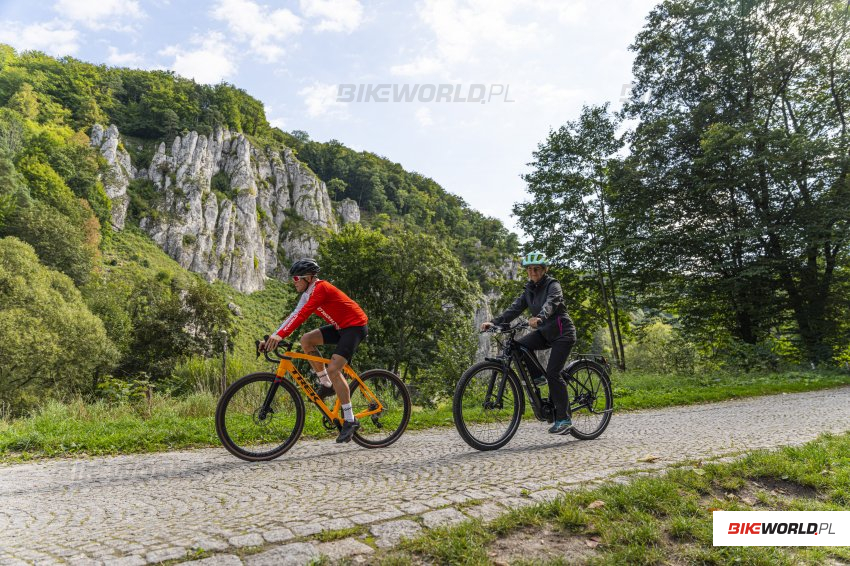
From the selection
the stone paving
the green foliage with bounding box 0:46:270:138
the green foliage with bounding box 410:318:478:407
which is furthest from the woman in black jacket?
the green foliage with bounding box 0:46:270:138

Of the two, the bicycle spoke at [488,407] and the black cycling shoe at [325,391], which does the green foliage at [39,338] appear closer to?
the black cycling shoe at [325,391]

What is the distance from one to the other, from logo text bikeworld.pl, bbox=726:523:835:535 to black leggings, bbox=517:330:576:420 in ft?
9.36

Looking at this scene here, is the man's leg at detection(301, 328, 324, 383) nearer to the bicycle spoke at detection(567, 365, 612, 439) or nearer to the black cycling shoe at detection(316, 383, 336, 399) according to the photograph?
the black cycling shoe at detection(316, 383, 336, 399)

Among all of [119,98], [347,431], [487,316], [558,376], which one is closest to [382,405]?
[347,431]

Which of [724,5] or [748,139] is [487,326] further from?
[724,5]

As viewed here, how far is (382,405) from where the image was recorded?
603 cm

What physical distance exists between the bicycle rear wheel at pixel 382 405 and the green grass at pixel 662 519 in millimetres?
2905

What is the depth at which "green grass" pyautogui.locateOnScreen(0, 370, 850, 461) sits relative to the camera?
527cm

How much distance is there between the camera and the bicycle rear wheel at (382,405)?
18.4 feet

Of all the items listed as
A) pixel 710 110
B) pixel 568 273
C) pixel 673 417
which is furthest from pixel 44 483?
pixel 710 110

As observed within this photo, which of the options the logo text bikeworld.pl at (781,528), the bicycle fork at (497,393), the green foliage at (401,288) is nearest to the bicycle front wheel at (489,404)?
the bicycle fork at (497,393)

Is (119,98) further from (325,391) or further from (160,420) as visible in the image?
(325,391)

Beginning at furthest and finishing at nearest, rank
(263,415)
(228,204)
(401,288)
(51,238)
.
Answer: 1. (228,204)
2. (51,238)
3. (401,288)
4. (263,415)

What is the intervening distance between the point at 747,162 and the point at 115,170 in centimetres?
9134
